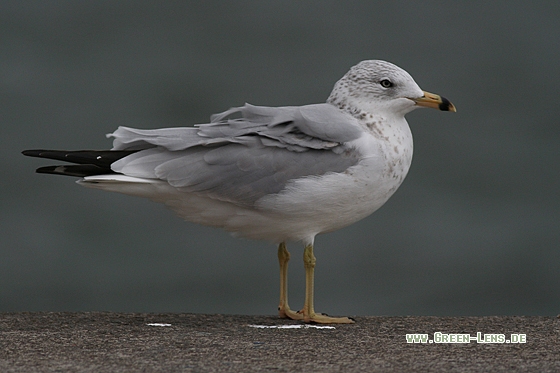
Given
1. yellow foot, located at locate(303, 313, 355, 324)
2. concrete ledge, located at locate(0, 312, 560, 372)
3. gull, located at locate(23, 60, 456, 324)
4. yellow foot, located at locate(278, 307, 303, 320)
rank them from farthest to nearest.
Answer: yellow foot, located at locate(278, 307, 303, 320), yellow foot, located at locate(303, 313, 355, 324), gull, located at locate(23, 60, 456, 324), concrete ledge, located at locate(0, 312, 560, 372)

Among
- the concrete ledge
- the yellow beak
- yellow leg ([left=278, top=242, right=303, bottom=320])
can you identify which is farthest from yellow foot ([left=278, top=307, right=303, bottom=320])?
the yellow beak

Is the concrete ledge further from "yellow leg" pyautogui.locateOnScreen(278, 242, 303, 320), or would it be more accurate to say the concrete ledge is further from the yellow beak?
the yellow beak

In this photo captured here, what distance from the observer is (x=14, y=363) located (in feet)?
13.0

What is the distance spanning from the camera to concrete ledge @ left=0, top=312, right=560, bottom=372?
3.92m

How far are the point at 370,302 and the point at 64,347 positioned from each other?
671 cm

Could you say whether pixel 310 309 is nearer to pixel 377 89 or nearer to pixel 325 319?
pixel 325 319

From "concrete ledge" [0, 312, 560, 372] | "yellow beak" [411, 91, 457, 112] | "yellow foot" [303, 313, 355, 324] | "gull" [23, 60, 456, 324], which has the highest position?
"yellow beak" [411, 91, 457, 112]

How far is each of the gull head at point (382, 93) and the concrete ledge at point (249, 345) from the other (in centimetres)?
126

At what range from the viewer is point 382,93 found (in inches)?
222

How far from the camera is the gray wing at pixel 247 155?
5277 millimetres

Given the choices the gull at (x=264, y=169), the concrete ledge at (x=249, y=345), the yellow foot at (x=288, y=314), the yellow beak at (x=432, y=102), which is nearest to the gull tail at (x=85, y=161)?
the gull at (x=264, y=169)

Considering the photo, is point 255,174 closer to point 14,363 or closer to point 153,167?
point 153,167

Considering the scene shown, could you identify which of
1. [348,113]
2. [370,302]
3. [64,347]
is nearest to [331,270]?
[370,302]

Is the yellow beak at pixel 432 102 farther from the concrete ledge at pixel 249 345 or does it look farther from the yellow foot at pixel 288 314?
the yellow foot at pixel 288 314
